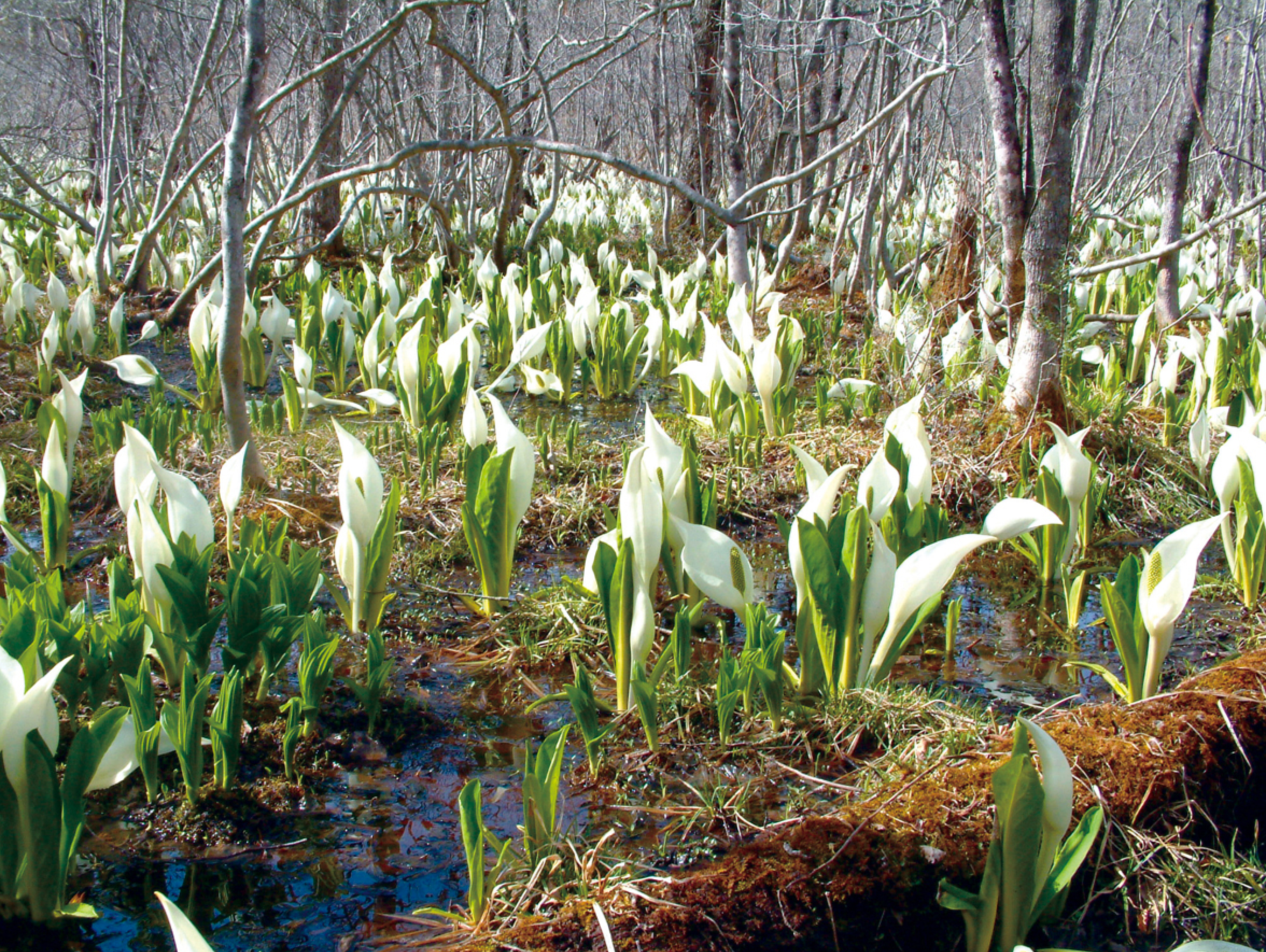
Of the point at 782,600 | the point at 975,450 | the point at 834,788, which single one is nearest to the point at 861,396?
the point at 975,450

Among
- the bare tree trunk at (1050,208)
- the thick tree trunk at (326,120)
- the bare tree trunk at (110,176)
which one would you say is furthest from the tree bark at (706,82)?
the bare tree trunk at (1050,208)

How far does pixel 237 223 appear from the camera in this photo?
2838mm

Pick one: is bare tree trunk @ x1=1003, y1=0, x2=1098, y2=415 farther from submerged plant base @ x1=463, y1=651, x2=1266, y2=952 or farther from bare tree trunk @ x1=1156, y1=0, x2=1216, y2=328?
submerged plant base @ x1=463, y1=651, x2=1266, y2=952

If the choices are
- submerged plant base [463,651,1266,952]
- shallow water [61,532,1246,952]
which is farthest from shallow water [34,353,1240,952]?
submerged plant base [463,651,1266,952]

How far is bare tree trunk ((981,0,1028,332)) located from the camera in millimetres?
3461

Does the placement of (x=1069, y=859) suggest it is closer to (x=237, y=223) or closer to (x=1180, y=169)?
(x=237, y=223)

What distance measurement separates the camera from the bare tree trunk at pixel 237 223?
2684 millimetres

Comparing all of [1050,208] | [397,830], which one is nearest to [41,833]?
[397,830]

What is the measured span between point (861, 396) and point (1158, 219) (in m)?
8.84

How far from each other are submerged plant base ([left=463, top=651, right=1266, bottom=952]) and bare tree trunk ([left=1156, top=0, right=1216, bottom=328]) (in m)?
2.73

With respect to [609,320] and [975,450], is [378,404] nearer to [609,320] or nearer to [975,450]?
[609,320]

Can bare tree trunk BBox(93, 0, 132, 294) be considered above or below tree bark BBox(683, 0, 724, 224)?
below

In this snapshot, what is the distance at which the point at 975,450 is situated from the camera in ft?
12.0

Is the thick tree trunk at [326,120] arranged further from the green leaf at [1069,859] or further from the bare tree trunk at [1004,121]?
the green leaf at [1069,859]
